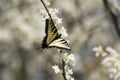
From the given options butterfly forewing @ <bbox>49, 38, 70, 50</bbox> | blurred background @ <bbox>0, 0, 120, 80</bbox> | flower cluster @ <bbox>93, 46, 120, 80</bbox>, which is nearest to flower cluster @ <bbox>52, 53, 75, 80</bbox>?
butterfly forewing @ <bbox>49, 38, 70, 50</bbox>

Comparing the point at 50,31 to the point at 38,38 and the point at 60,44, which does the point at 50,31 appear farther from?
the point at 38,38

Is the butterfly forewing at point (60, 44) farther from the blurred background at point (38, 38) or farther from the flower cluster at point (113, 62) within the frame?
the blurred background at point (38, 38)

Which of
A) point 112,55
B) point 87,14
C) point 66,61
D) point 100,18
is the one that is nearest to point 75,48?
point 100,18

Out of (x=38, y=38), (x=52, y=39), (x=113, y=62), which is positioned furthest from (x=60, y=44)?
(x=38, y=38)

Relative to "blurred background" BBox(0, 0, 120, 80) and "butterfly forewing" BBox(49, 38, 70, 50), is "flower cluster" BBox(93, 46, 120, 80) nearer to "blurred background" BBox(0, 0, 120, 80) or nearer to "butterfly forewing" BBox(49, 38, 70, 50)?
"butterfly forewing" BBox(49, 38, 70, 50)

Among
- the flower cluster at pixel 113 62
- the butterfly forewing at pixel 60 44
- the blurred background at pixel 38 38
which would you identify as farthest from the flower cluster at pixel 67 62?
the blurred background at pixel 38 38
